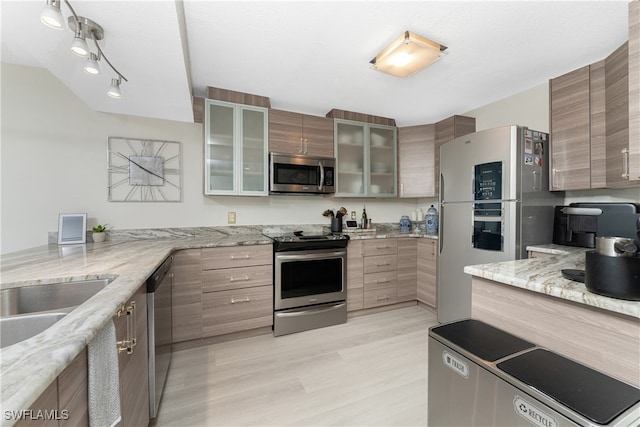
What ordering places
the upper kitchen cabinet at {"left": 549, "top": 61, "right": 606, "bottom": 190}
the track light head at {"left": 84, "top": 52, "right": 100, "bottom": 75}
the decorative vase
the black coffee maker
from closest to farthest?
the track light head at {"left": 84, "top": 52, "right": 100, "bottom": 75}, the black coffee maker, the upper kitchen cabinet at {"left": 549, "top": 61, "right": 606, "bottom": 190}, the decorative vase

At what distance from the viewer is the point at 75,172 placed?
7.23ft

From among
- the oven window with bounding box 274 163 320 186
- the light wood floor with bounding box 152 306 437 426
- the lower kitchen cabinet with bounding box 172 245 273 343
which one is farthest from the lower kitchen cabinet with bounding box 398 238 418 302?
the lower kitchen cabinet with bounding box 172 245 273 343

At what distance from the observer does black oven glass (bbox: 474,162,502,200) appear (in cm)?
205

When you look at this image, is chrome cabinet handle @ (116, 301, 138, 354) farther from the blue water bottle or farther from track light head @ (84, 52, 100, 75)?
the blue water bottle

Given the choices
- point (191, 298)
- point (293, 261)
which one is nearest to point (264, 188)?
point (293, 261)

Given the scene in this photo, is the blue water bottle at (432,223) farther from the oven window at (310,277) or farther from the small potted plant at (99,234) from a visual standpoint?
Answer: the small potted plant at (99,234)

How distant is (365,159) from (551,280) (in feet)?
7.71

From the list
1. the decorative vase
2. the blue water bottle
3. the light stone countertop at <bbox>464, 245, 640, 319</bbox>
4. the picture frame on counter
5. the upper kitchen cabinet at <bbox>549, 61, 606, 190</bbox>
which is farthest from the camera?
the decorative vase

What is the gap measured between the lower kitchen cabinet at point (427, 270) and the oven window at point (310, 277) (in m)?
1.06

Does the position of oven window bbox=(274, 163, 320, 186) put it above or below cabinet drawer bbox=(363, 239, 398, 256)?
above

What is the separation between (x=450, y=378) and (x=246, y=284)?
5.89ft

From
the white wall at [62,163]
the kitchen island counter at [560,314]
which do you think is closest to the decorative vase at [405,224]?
the kitchen island counter at [560,314]

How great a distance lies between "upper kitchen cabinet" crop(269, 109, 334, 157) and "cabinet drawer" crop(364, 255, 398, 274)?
1298mm

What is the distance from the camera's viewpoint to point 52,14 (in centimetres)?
93
